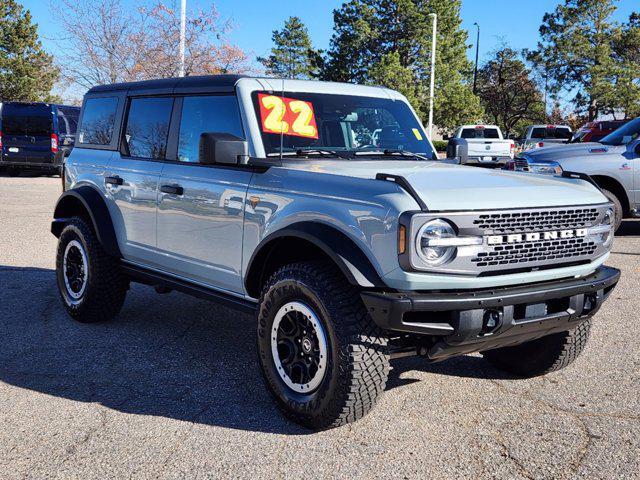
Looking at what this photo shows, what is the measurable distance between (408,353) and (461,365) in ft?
4.47

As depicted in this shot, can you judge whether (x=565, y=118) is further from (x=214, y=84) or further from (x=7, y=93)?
(x=214, y=84)

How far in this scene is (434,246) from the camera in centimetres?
338

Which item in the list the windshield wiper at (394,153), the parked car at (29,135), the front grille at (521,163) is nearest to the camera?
the windshield wiper at (394,153)

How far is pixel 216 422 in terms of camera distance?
3.90 m

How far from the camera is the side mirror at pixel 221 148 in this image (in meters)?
4.10

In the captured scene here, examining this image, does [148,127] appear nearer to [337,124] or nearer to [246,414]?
[337,124]

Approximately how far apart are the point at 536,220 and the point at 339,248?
3.36 ft

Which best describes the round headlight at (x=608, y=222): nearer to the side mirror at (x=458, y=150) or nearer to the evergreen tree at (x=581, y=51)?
the side mirror at (x=458, y=150)

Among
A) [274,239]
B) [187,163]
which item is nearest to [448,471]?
[274,239]

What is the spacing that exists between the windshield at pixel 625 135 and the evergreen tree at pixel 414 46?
3786 cm

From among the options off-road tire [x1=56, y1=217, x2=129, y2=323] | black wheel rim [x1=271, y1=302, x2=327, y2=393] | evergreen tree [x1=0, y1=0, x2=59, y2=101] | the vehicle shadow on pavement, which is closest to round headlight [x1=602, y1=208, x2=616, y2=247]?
the vehicle shadow on pavement

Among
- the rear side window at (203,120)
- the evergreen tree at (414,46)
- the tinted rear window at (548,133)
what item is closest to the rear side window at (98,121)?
the rear side window at (203,120)

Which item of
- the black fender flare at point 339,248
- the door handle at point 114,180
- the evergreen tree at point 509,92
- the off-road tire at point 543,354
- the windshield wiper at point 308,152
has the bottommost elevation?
the off-road tire at point 543,354

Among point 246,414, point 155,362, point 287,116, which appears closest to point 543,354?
point 246,414
